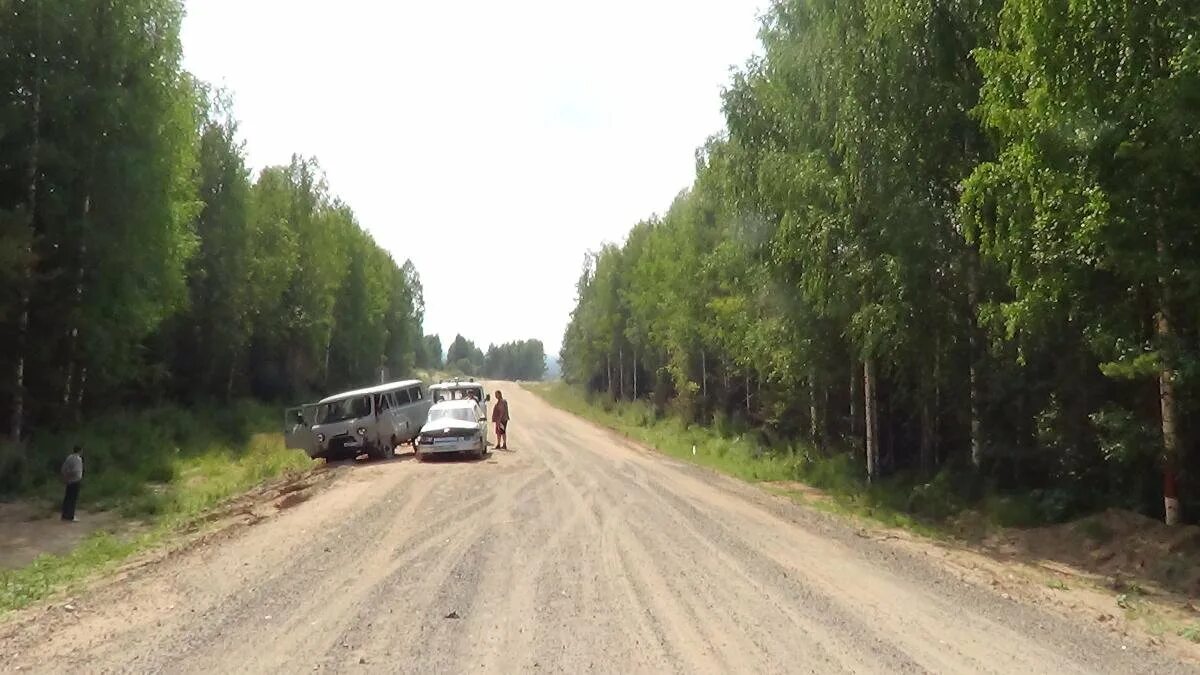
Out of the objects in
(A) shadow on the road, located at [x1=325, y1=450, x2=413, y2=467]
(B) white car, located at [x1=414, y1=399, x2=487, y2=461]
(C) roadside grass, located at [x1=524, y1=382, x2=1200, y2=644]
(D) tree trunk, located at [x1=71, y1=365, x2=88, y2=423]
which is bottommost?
(C) roadside grass, located at [x1=524, y1=382, x2=1200, y2=644]

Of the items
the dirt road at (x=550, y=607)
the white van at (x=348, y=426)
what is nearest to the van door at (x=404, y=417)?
the white van at (x=348, y=426)

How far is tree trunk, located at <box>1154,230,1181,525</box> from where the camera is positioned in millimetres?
10820

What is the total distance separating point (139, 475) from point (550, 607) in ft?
53.2

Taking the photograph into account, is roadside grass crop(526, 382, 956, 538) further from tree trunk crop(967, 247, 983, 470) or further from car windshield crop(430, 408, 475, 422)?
car windshield crop(430, 408, 475, 422)

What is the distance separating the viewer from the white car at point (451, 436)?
22.2 m

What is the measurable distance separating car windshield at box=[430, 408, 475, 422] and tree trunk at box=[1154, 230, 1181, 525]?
16.3 metres

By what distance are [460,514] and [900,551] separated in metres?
6.71

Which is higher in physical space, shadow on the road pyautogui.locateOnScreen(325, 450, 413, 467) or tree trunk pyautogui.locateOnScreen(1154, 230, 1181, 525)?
tree trunk pyautogui.locateOnScreen(1154, 230, 1181, 525)

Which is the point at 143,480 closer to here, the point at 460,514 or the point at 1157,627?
the point at 460,514

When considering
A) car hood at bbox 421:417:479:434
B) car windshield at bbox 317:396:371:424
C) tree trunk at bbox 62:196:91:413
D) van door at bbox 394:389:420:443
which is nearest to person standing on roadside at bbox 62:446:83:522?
tree trunk at bbox 62:196:91:413

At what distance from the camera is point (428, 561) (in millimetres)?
10070

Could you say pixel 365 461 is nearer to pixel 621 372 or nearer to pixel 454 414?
pixel 454 414

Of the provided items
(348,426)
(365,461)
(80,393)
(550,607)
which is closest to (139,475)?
(348,426)

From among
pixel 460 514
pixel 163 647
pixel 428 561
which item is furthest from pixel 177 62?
pixel 163 647
